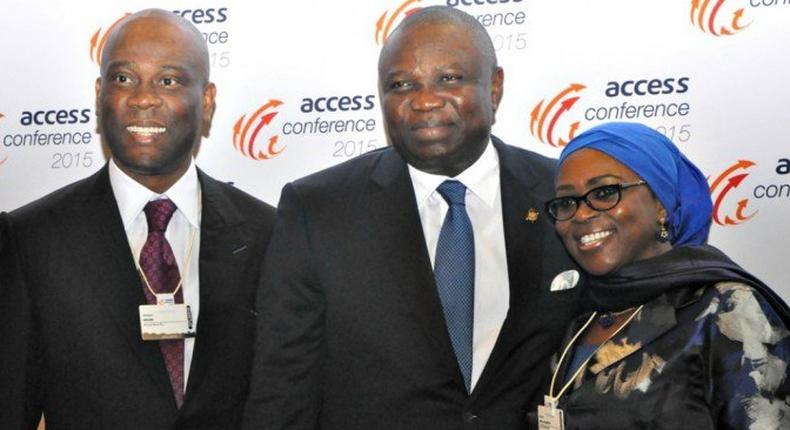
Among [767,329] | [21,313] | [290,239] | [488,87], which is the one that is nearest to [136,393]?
[21,313]

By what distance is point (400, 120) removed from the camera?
306 cm

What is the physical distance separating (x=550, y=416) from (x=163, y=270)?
49.7 inches

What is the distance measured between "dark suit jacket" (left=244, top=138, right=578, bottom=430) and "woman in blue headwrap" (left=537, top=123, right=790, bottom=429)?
141 millimetres

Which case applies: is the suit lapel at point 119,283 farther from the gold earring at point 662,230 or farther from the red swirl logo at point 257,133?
the red swirl logo at point 257,133

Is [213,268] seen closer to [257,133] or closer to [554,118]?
[257,133]

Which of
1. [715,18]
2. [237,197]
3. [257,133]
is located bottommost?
[237,197]

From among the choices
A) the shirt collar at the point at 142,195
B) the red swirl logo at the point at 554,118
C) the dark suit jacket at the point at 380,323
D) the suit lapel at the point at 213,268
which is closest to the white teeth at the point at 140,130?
the shirt collar at the point at 142,195

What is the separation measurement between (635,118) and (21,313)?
2.52 meters

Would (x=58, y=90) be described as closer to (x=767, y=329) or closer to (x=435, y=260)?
(x=435, y=260)

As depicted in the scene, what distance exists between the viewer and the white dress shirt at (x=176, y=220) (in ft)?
10.6

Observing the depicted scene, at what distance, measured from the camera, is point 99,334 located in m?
3.07

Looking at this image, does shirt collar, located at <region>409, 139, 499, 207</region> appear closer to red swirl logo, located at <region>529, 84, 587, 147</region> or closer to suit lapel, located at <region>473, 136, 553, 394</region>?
suit lapel, located at <region>473, 136, 553, 394</region>

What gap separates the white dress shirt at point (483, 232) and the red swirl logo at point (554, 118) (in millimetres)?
1321

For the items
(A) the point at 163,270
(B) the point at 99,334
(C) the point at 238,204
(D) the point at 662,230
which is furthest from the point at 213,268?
(D) the point at 662,230
